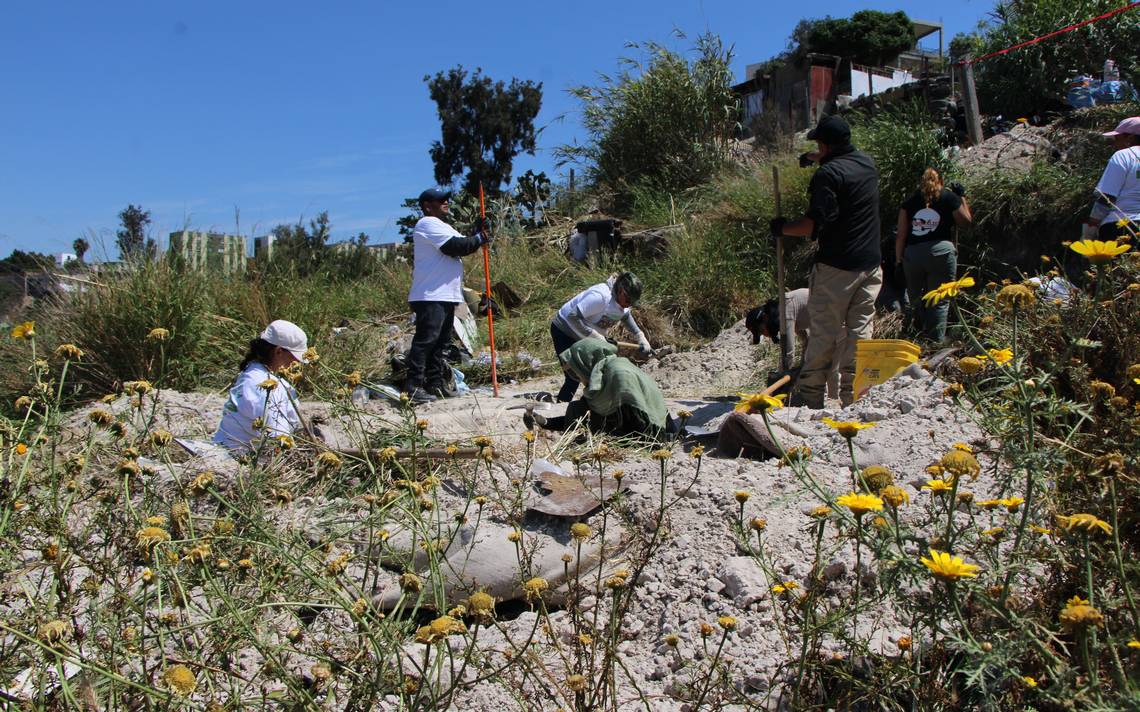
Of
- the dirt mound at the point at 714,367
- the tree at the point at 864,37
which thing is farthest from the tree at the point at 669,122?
the tree at the point at 864,37

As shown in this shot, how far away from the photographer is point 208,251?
8.88m

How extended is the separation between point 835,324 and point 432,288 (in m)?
2.93

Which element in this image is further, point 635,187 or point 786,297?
point 635,187

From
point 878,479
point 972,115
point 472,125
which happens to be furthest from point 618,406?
point 472,125

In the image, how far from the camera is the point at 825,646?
2.21m

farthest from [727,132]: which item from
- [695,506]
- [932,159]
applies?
[695,506]

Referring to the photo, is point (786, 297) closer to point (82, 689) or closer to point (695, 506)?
point (695, 506)

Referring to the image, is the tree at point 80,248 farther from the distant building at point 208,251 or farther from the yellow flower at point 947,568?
the yellow flower at point 947,568

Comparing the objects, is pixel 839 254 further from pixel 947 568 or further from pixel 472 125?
pixel 472 125

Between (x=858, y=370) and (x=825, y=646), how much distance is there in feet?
9.82

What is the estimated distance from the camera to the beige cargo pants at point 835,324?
5.25 metres

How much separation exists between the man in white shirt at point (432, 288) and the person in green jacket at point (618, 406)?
1939 millimetres

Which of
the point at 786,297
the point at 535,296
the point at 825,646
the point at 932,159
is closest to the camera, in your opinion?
the point at 825,646

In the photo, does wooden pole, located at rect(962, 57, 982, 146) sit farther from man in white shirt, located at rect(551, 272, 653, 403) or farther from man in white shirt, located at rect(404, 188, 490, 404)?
man in white shirt, located at rect(404, 188, 490, 404)
